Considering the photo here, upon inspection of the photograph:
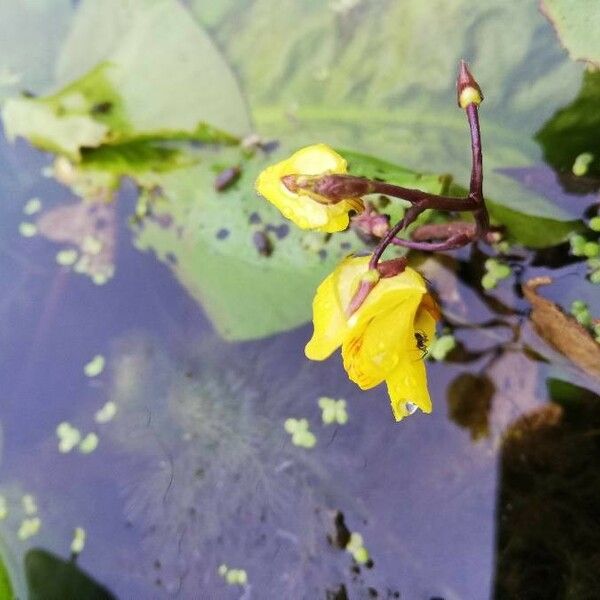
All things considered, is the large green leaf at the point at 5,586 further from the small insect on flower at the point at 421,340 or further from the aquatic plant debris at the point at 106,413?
the small insect on flower at the point at 421,340

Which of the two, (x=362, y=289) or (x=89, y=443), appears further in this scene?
(x=89, y=443)

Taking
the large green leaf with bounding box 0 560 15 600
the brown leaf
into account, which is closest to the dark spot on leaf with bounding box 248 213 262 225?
the brown leaf

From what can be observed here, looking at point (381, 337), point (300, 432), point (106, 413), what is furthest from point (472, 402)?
point (106, 413)

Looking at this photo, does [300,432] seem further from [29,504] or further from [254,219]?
[29,504]

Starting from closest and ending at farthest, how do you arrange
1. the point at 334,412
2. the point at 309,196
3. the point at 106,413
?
the point at 309,196
the point at 334,412
the point at 106,413

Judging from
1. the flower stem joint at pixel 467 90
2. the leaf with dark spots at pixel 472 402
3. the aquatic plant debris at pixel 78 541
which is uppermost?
the flower stem joint at pixel 467 90

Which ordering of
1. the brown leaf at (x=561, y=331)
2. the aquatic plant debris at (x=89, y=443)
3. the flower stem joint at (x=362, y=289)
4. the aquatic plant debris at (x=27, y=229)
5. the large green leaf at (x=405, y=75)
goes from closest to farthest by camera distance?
the flower stem joint at (x=362, y=289) < the brown leaf at (x=561, y=331) < the large green leaf at (x=405, y=75) < the aquatic plant debris at (x=89, y=443) < the aquatic plant debris at (x=27, y=229)

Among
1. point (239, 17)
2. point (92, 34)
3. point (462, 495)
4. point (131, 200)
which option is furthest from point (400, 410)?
point (92, 34)

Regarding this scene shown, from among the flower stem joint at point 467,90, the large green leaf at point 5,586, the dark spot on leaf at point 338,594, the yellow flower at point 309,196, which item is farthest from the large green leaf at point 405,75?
the large green leaf at point 5,586
